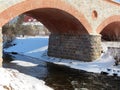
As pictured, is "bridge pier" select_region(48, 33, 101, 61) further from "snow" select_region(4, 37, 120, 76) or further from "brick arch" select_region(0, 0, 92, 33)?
"brick arch" select_region(0, 0, 92, 33)

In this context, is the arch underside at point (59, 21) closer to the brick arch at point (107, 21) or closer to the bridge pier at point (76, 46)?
the bridge pier at point (76, 46)

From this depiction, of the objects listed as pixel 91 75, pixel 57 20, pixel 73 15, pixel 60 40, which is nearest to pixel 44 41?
pixel 60 40

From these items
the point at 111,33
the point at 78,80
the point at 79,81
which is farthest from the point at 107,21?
the point at 79,81

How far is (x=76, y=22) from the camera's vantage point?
22672mm

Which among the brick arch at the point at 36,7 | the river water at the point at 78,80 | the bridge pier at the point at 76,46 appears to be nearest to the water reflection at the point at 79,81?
the river water at the point at 78,80

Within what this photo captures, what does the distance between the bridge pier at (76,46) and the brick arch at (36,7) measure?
59.3 inches

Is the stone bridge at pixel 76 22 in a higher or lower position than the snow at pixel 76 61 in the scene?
higher

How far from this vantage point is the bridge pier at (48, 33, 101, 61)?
23.2 m

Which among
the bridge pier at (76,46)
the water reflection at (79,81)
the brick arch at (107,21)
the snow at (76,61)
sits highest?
the brick arch at (107,21)

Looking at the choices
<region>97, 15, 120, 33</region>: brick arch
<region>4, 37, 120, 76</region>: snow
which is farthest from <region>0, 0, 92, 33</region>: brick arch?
<region>4, 37, 120, 76</region>: snow

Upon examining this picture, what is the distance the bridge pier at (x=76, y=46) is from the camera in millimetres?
23156

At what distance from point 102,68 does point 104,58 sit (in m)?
2.88

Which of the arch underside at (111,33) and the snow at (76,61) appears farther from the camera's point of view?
the arch underside at (111,33)

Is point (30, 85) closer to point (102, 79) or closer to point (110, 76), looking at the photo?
point (102, 79)
